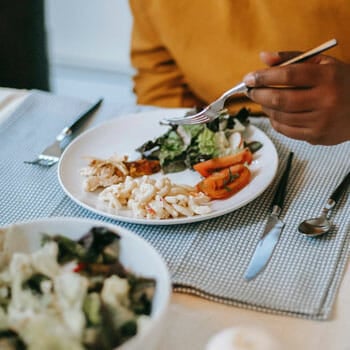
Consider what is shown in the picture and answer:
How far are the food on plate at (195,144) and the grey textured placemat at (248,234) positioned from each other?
8 centimetres

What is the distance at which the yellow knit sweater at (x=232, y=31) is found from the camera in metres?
1.34

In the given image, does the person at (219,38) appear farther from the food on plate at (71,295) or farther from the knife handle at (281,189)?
the food on plate at (71,295)

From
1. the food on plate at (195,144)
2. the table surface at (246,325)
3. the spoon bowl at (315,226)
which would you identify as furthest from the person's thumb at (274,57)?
the table surface at (246,325)

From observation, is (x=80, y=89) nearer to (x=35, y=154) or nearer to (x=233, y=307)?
(x=35, y=154)

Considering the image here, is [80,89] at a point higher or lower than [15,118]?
lower

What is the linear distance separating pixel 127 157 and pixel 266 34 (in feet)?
1.49

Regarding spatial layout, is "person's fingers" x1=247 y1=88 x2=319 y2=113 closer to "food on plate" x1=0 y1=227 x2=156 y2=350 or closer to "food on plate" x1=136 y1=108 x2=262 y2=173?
"food on plate" x1=136 y1=108 x2=262 y2=173

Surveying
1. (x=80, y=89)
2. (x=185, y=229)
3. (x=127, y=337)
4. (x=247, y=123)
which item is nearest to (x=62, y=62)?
(x=80, y=89)

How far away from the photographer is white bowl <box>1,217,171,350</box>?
1.99 ft

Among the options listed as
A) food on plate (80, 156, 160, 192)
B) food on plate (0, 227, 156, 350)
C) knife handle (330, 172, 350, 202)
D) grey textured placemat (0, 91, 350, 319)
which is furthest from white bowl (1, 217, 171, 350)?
knife handle (330, 172, 350, 202)

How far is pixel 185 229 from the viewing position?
0.93 m

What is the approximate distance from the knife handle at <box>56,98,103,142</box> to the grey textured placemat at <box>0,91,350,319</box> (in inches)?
1.0

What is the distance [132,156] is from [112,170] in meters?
0.11

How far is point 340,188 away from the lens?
1000 millimetres
